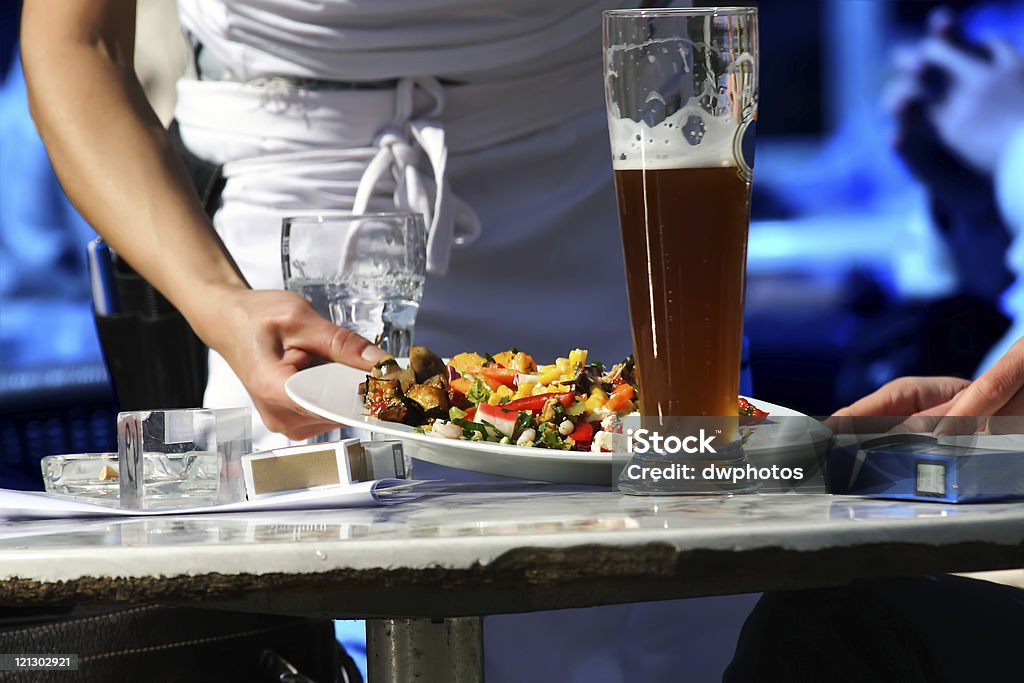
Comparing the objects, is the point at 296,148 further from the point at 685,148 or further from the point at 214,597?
the point at 214,597

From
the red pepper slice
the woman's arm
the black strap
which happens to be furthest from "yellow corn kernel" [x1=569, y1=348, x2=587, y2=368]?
the black strap

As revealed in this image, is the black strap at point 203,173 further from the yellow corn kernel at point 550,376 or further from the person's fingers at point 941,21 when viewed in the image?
the person's fingers at point 941,21

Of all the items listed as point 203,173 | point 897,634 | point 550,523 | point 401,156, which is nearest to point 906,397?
point 897,634

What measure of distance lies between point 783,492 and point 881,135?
2.81m

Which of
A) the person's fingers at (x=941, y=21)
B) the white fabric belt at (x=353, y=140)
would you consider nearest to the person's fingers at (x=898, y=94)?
the person's fingers at (x=941, y=21)

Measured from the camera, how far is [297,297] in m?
1.06

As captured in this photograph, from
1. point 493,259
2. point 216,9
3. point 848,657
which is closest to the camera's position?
point 848,657

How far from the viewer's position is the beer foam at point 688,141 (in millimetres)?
690

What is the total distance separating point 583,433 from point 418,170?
751mm

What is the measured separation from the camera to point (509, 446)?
2.52ft

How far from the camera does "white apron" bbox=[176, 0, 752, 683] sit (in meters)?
1.46

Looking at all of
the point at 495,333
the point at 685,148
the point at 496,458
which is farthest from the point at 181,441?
the point at 495,333

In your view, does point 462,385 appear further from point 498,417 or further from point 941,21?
point 941,21

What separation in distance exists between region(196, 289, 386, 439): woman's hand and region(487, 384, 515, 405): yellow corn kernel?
131 mm
